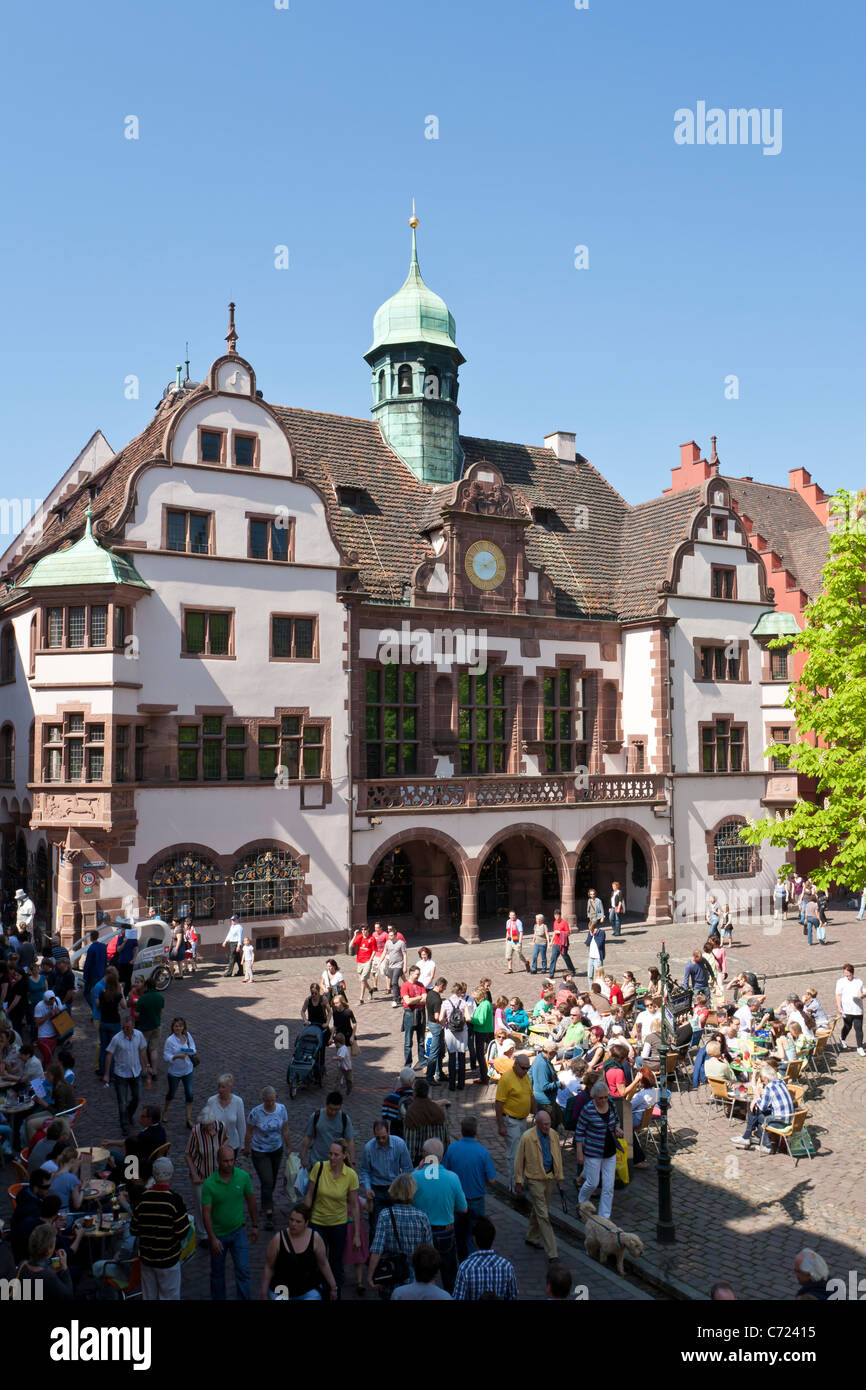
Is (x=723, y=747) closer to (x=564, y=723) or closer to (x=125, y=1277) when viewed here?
(x=564, y=723)

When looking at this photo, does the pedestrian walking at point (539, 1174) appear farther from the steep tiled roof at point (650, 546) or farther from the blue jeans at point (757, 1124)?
the steep tiled roof at point (650, 546)

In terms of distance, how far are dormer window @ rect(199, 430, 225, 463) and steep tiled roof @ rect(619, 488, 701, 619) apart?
618 inches

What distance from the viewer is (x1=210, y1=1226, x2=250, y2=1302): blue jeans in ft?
30.3

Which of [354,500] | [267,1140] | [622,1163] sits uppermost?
[354,500]

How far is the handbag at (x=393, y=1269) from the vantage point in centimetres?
878

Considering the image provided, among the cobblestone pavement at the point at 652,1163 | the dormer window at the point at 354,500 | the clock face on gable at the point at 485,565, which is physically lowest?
the cobblestone pavement at the point at 652,1163

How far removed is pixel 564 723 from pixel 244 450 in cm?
1434

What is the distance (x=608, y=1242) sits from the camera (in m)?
11.0

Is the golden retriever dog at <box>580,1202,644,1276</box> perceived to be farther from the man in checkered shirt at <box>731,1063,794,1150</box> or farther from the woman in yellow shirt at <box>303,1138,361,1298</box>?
the man in checkered shirt at <box>731,1063,794,1150</box>

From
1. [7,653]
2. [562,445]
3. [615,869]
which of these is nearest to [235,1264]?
[7,653]

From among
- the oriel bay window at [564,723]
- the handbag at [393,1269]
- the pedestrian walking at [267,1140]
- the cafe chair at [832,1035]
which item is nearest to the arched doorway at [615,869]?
the oriel bay window at [564,723]

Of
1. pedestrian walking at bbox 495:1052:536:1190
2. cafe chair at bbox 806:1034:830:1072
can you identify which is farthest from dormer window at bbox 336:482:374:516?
pedestrian walking at bbox 495:1052:536:1190

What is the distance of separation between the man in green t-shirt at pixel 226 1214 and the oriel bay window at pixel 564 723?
26455mm

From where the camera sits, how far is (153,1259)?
845 centimetres
